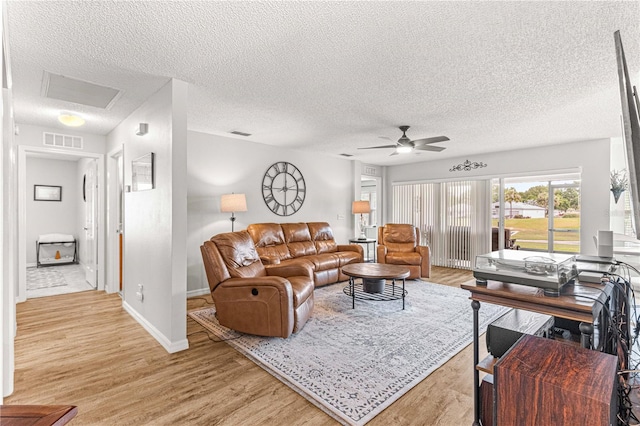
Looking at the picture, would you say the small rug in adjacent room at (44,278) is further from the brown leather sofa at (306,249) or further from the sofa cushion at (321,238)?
the sofa cushion at (321,238)

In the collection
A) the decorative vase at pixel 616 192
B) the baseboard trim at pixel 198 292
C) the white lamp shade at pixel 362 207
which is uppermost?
the decorative vase at pixel 616 192

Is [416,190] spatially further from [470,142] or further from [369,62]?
[369,62]

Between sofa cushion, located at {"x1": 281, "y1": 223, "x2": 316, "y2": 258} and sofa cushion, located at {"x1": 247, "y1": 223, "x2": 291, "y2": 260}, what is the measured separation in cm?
13

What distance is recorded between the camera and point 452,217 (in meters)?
6.92

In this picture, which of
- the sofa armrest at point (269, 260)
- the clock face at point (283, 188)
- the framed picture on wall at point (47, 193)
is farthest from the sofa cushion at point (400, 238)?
the framed picture on wall at point (47, 193)

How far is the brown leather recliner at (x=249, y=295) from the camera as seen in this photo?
116 inches

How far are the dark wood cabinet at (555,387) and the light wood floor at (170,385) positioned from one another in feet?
3.28

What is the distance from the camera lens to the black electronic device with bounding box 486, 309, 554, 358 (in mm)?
1692

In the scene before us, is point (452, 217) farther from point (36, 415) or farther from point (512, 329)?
point (36, 415)

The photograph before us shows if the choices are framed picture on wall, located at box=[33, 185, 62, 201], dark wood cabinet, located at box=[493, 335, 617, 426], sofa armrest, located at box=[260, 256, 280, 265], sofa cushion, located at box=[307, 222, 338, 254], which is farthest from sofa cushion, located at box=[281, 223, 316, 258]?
framed picture on wall, located at box=[33, 185, 62, 201]

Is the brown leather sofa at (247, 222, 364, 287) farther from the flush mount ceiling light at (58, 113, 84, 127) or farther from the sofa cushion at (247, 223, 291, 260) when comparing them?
the flush mount ceiling light at (58, 113, 84, 127)

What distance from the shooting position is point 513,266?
1.73m

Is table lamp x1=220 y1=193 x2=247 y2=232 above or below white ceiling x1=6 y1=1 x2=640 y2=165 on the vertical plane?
below

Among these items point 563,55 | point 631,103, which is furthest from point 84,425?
point 563,55
